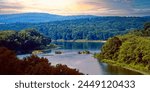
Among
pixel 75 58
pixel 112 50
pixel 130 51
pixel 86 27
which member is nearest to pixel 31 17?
pixel 86 27

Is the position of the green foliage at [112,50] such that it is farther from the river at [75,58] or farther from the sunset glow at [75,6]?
the sunset glow at [75,6]

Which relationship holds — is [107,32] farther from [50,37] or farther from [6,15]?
[6,15]

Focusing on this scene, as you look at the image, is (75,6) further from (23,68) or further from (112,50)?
(112,50)

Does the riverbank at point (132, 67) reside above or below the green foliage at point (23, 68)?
below

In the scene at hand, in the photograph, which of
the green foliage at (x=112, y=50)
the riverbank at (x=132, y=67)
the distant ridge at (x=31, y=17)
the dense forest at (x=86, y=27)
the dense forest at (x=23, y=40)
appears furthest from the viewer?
the green foliage at (x=112, y=50)

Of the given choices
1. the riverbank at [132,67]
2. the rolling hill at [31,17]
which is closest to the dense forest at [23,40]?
the rolling hill at [31,17]

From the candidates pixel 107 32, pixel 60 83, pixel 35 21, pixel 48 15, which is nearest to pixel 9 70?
pixel 60 83

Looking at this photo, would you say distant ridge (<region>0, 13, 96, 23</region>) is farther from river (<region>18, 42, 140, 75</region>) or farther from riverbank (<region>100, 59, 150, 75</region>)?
riverbank (<region>100, 59, 150, 75</region>)
